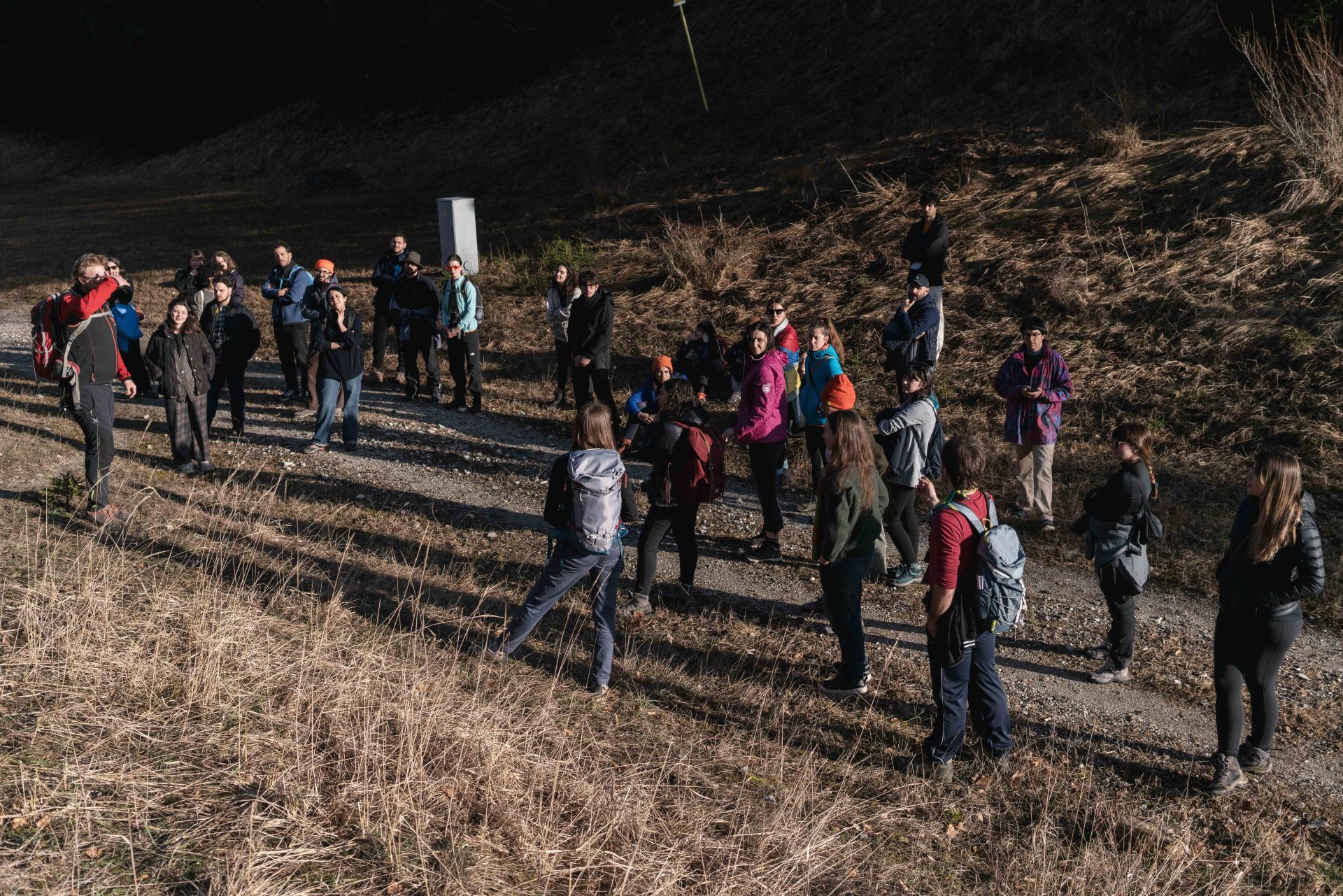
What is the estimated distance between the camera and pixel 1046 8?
1833 centimetres

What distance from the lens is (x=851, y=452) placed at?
5676 millimetres

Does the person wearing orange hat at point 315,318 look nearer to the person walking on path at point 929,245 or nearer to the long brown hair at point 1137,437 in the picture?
the person walking on path at point 929,245

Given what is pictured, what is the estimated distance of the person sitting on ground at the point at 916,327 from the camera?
30.1 feet

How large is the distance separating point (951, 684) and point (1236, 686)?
4.76 ft

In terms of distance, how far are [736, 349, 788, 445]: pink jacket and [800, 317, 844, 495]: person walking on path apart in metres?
0.36

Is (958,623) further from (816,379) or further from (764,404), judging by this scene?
(816,379)

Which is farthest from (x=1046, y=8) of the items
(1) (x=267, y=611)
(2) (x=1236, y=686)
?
(1) (x=267, y=611)

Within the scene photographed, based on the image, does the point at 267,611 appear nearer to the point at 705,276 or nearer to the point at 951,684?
the point at 951,684

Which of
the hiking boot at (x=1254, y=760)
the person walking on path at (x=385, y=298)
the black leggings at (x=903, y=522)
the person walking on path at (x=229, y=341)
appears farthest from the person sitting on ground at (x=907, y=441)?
the person walking on path at (x=385, y=298)

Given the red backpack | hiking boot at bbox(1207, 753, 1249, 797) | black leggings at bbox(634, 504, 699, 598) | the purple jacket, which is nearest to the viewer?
hiking boot at bbox(1207, 753, 1249, 797)

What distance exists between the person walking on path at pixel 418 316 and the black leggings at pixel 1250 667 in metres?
8.73

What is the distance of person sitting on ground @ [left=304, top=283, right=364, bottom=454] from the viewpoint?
9492mm

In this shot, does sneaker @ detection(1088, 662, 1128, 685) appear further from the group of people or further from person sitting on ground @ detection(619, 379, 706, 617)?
person sitting on ground @ detection(619, 379, 706, 617)

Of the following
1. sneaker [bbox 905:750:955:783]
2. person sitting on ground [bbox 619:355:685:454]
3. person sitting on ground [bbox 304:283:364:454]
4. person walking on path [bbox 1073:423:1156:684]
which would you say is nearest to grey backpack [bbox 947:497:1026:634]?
sneaker [bbox 905:750:955:783]
